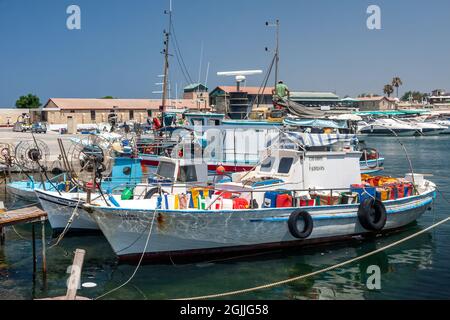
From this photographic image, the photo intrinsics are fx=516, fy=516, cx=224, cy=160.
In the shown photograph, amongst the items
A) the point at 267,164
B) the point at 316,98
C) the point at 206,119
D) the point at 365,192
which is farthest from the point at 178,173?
the point at 316,98

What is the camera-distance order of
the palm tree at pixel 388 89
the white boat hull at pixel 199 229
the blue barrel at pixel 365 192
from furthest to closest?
the palm tree at pixel 388 89
the blue barrel at pixel 365 192
the white boat hull at pixel 199 229

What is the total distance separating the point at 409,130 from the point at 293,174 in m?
76.5

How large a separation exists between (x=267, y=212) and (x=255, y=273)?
195 centimetres

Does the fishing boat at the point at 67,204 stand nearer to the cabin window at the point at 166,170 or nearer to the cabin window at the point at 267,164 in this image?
the cabin window at the point at 166,170

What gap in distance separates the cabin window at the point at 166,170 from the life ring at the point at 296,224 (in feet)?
16.9

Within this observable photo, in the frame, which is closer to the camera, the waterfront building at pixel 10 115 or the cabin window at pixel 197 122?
the cabin window at pixel 197 122

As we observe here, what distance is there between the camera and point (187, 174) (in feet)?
63.5

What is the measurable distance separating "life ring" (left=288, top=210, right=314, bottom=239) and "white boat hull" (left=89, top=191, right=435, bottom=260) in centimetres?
23

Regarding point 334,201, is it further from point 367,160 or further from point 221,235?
point 367,160

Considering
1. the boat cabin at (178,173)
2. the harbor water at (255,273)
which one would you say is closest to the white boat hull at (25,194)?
the harbor water at (255,273)

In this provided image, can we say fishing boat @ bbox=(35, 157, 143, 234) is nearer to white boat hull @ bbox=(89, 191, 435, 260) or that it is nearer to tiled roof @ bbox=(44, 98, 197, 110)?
white boat hull @ bbox=(89, 191, 435, 260)

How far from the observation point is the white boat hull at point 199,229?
1538 centimetres
